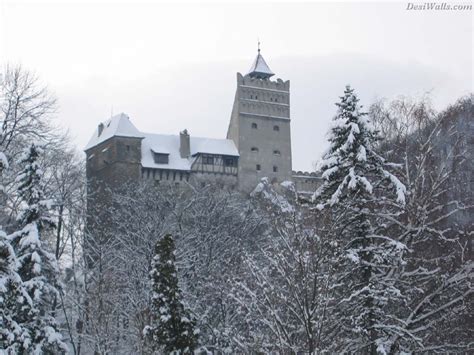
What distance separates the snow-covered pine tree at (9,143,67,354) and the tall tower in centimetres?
3796

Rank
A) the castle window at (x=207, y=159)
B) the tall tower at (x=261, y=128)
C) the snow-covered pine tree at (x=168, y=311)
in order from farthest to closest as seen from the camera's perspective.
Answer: the tall tower at (x=261, y=128)
the castle window at (x=207, y=159)
the snow-covered pine tree at (x=168, y=311)

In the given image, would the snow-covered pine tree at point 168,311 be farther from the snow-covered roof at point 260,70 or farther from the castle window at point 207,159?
the snow-covered roof at point 260,70

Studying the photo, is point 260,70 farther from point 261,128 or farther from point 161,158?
point 161,158

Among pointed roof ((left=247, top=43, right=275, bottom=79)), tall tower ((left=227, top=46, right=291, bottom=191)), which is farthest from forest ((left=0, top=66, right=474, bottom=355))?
pointed roof ((left=247, top=43, right=275, bottom=79))

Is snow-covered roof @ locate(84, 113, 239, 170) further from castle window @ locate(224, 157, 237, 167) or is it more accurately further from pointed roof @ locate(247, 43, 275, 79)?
pointed roof @ locate(247, 43, 275, 79)

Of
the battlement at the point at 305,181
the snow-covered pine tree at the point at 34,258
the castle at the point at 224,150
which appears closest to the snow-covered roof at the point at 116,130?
the castle at the point at 224,150

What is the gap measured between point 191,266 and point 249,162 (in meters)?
30.7

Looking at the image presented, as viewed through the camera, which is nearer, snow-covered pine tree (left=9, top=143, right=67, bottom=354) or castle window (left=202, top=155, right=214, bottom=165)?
snow-covered pine tree (left=9, top=143, right=67, bottom=354)

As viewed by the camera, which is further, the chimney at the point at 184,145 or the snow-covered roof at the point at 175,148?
the chimney at the point at 184,145

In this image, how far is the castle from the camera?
5341 centimetres

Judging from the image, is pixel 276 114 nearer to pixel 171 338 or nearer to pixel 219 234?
pixel 219 234

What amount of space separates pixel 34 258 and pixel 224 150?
40.0 meters

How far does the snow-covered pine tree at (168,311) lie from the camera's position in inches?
728

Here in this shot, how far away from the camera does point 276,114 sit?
62094 millimetres
